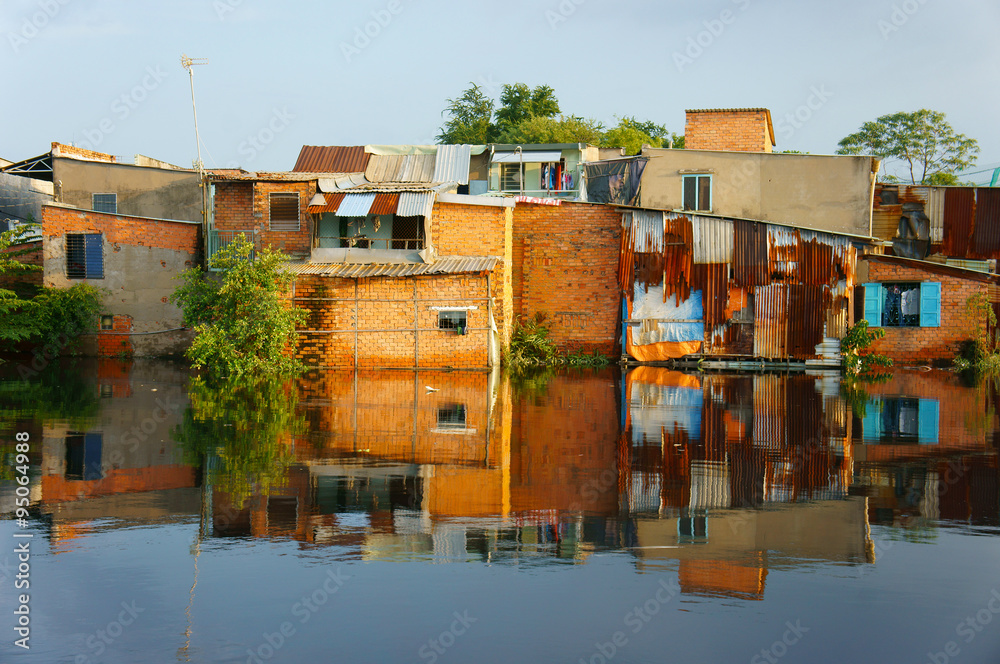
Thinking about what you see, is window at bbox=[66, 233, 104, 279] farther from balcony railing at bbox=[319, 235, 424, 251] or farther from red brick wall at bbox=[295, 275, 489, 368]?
red brick wall at bbox=[295, 275, 489, 368]

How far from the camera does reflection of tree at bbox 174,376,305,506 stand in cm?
854

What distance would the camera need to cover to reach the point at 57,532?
6770 millimetres

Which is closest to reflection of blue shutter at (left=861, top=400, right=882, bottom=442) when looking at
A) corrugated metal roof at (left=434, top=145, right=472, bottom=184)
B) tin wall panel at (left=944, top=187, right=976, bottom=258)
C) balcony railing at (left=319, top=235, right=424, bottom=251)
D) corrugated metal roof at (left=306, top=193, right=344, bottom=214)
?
balcony railing at (left=319, top=235, right=424, bottom=251)

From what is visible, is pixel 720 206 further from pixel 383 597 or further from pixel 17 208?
pixel 17 208

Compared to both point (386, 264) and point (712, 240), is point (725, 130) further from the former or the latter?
point (386, 264)

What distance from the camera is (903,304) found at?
23.8 metres

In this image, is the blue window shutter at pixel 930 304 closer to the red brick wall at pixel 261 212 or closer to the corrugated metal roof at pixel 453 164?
the corrugated metal roof at pixel 453 164

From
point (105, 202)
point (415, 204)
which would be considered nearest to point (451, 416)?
point (415, 204)

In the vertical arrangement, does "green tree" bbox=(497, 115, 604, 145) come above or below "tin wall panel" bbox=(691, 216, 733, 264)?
above

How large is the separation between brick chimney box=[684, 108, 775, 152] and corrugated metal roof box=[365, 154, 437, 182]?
8422 mm

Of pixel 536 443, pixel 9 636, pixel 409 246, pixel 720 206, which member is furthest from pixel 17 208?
pixel 9 636

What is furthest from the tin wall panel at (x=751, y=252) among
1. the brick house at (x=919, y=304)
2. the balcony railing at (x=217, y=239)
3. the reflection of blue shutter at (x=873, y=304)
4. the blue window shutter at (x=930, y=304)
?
the balcony railing at (x=217, y=239)

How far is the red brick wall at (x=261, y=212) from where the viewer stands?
73.9 feet

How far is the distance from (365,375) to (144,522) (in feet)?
42.7
